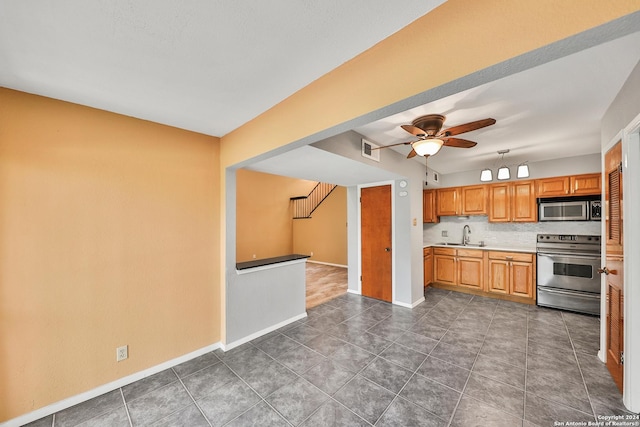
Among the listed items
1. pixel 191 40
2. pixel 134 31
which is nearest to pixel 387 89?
pixel 191 40

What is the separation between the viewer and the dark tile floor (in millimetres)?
1792

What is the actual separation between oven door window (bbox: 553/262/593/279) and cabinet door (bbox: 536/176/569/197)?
1.16 m

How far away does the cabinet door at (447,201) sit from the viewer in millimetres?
5016

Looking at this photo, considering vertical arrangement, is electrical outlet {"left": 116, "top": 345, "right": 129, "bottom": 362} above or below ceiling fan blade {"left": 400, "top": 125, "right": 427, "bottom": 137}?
below

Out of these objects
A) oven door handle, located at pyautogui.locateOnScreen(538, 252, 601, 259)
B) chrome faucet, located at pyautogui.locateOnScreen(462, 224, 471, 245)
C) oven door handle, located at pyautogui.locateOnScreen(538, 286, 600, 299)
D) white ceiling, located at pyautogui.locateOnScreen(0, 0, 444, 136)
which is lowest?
oven door handle, located at pyautogui.locateOnScreen(538, 286, 600, 299)

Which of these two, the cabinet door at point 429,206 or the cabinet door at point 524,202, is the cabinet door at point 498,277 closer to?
the cabinet door at point 524,202

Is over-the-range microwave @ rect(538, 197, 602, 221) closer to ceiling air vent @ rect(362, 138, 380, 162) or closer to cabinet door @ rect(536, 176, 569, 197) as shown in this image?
cabinet door @ rect(536, 176, 569, 197)

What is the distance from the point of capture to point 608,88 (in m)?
1.88

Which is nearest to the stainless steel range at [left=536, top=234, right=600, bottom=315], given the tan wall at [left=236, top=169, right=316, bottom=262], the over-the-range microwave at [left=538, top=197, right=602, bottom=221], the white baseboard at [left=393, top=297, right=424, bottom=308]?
the over-the-range microwave at [left=538, top=197, right=602, bottom=221]

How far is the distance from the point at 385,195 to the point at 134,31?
383 centimetres

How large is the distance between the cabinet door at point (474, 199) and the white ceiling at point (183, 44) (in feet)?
14.7

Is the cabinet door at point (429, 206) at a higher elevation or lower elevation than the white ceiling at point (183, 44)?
lower

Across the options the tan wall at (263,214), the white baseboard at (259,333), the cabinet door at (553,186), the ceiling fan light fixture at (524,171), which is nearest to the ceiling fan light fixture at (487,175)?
the ceiling fan light fixture at (524,171)

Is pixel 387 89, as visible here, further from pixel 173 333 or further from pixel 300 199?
pixel 300 199
